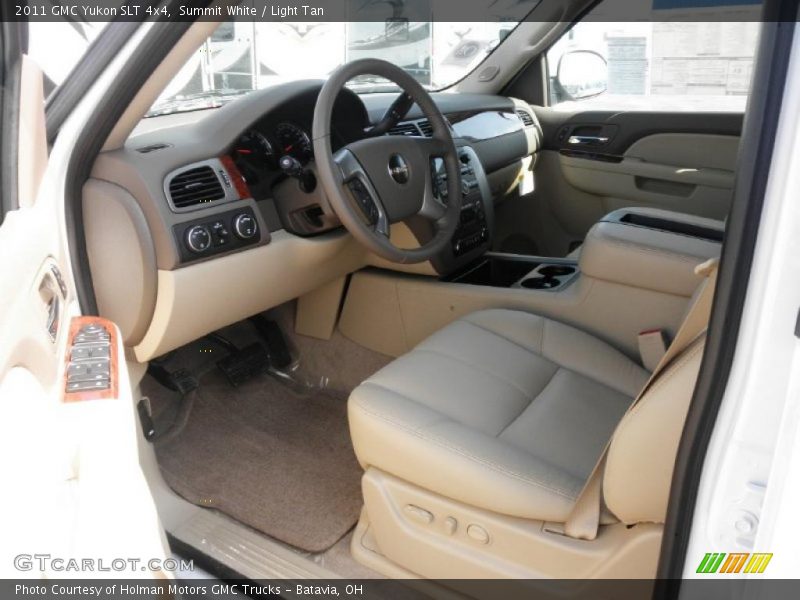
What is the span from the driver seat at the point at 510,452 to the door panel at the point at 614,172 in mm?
1248

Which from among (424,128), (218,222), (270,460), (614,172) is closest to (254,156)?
(218,222)

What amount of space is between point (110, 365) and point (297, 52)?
1425mm

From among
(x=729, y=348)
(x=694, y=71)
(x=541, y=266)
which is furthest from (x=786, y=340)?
(x=694, y=71)

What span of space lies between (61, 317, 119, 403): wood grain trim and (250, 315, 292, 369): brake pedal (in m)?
1.15

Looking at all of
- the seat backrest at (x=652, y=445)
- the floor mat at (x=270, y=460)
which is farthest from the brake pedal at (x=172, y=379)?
the seat backrest at (x=652, y=445)

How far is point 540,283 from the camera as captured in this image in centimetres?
221

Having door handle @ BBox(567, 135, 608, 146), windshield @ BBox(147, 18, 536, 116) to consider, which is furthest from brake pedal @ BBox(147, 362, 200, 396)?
door handle @ BBox(567, 135, 608, 146)

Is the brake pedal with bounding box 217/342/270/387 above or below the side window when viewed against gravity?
below

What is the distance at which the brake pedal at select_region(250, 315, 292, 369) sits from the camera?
2484mm

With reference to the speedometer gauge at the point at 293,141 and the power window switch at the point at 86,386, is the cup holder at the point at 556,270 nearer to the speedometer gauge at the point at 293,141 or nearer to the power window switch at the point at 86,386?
the speedometer gauge at the point at 293,141

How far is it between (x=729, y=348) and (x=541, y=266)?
5.04ft

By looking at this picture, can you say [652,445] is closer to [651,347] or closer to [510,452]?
[510,452]

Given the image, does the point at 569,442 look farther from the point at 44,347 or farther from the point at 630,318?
the point at 44,347

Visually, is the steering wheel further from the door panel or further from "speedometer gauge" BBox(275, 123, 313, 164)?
the door panel
